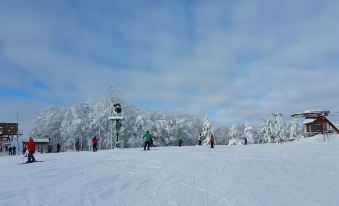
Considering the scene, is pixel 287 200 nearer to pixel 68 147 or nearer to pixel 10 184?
pixel 10 184

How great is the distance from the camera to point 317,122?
46.0 m

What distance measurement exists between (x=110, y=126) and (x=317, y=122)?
111 ft

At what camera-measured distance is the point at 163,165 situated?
57.9ft

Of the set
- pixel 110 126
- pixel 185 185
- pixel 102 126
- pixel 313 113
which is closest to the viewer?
pixel 185 185

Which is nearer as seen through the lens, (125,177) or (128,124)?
(125,177)

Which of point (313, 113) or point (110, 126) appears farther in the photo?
point (110, 126)

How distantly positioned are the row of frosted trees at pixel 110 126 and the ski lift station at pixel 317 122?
82.6 ft

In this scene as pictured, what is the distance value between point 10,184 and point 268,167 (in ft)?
34.4

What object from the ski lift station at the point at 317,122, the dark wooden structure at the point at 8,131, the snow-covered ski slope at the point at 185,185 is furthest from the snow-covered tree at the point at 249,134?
the snow-covered ski slope at the point at 185,185

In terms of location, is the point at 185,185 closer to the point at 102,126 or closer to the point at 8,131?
the point at 102,126

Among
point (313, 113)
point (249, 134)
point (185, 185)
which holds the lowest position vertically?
point (185, 185)

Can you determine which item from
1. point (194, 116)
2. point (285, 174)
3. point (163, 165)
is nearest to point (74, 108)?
point (194, 116)

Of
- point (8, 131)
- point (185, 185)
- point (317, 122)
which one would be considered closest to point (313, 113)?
point (317, 122)

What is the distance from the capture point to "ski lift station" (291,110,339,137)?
42.9 metres
